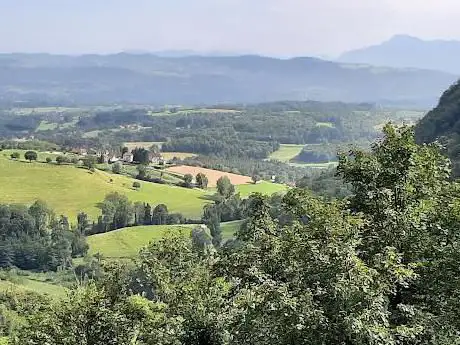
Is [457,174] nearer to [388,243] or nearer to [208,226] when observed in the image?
[388,243]

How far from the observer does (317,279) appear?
46.1 feet

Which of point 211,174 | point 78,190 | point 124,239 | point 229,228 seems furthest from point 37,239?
point 211,174

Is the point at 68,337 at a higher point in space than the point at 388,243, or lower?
lower

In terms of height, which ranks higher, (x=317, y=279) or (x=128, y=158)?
(x=317, y=279)

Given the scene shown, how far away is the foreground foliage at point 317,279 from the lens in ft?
44.2

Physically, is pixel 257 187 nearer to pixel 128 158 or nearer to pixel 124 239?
pixel 124 239

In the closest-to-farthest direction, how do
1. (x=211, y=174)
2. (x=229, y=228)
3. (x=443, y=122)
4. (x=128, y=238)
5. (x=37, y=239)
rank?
(x=443, y=122)
(x=128, y=238)
(x=229, y=228)
(x=37, y=239)
(x=211, y=174)

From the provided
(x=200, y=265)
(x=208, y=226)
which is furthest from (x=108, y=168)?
(x=200, y=265)

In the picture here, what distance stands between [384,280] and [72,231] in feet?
334

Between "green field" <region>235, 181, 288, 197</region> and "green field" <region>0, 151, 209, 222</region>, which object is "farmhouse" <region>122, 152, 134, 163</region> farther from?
"green field" <region>235, 181, 288, 197</region>

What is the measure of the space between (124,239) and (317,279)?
93.8 meters

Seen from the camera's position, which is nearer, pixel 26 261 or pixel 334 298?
pixel 334 298

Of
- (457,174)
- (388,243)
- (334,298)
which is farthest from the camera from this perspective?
(457,174)

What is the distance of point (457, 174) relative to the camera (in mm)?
59625
